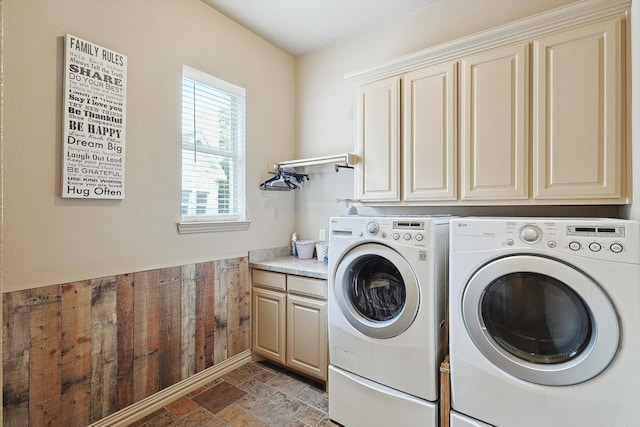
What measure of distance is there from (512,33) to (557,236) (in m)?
1.18

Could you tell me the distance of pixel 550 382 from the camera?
135 centimetres

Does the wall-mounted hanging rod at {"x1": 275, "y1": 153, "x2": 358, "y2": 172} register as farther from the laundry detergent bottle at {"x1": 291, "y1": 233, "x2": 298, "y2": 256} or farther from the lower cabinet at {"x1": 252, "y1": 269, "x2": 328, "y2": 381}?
the lower cabinet at {"x1": 252, "y1": 269, "x2": 328, "y2": 381}

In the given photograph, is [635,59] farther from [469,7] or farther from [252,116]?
[252,116]

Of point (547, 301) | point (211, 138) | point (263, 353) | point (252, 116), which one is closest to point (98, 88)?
point (211, 138)

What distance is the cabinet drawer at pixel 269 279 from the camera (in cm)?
250

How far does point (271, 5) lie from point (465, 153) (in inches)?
69.2

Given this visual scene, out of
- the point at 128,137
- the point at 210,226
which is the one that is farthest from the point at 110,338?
the point at 128,137

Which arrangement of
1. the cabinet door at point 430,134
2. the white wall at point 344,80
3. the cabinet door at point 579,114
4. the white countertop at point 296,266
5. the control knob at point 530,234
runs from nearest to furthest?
the control knob at point 530,234 → the cabinet door at point 579,114 → the cabinet door at point 430,134 → the white wall at point 344,80 → the white countertop at point 296,266

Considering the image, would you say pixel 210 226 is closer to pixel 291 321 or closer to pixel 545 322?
pixel 291 321

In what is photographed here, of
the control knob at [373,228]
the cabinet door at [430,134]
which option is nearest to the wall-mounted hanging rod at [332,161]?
the cabinet door at [430,134]

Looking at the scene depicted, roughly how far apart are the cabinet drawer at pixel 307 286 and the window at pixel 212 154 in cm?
64

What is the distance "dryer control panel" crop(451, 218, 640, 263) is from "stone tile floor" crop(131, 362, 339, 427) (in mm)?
1420

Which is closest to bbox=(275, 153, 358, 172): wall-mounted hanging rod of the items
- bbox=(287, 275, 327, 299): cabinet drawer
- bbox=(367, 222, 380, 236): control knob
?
bbox=(367, 222, 380, 236): control knob

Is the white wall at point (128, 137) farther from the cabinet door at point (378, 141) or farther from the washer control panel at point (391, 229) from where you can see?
the washer control panel at point (391, 229)
